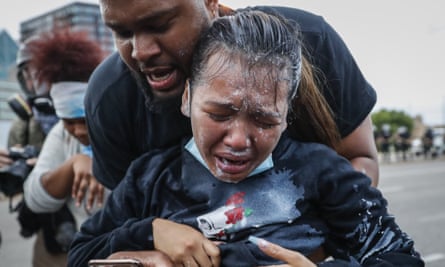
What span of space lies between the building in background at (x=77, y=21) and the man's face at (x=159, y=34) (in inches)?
43.7

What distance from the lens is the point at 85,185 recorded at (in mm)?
2230

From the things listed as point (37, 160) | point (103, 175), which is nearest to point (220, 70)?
point (103, 175)

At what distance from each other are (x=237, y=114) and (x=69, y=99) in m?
1.25

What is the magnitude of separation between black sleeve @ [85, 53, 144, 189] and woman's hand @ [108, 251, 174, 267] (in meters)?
0.41

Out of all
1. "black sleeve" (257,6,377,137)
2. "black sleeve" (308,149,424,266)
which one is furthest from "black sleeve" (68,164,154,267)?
"black sleeve" (257,6,377,137)

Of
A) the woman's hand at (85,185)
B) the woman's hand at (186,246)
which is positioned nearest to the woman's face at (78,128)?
the woman's hand at (85,185)

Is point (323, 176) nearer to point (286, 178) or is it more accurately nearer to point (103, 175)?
point (286, 178)

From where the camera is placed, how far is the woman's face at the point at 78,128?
2.35 metres

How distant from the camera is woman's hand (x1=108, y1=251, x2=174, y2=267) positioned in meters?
1.35

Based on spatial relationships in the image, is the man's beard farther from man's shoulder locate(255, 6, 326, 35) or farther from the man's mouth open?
man's shoulder locate(255, 6, 326, 35)

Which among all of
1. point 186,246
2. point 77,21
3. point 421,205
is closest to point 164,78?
point 186,246

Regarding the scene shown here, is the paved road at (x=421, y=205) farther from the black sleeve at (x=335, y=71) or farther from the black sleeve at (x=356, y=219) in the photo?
the black sleeve at (x=356, y=219)

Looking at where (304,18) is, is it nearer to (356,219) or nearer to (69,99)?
(356,219)

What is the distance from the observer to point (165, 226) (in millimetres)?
1387
